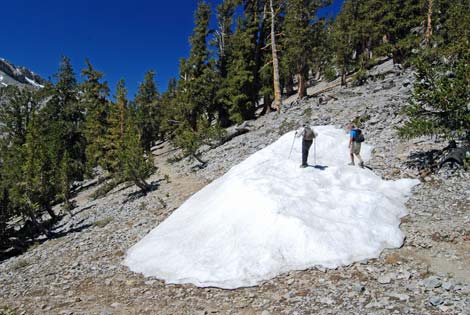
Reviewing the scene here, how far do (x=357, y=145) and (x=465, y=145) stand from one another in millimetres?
3987

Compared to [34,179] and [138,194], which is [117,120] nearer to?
[138,194]

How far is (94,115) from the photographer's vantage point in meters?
33.3

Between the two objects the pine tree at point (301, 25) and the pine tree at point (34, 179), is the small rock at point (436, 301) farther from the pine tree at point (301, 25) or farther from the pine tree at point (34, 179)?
the pine tree at point (301, 25)

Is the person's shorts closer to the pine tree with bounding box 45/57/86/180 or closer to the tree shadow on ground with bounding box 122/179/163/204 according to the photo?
the tree shadow on ground with bounding box 122/179/163/204

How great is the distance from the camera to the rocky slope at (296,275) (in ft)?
22.1

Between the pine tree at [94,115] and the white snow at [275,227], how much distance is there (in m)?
21.8

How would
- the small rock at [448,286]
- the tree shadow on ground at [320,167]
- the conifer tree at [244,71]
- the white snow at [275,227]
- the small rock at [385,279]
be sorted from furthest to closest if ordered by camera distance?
the conifer tree at [244,71] → the tree shadow on ground at [320,167] → the white snow at [275,227] → the small rock at [385,279] → the small rock at [448,286]

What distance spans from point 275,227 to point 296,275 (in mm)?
1761

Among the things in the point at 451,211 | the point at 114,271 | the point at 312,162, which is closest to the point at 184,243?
the point at 114,271

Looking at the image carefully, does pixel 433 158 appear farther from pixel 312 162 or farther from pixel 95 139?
pixel 95 139

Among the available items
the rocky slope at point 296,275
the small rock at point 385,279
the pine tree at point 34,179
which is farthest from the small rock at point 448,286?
the pine tree at point 34,179

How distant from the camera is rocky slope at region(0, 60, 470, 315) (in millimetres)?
6734

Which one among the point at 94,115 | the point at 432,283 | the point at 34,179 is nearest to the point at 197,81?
the point at 94,115

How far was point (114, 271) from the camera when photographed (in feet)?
33.9
